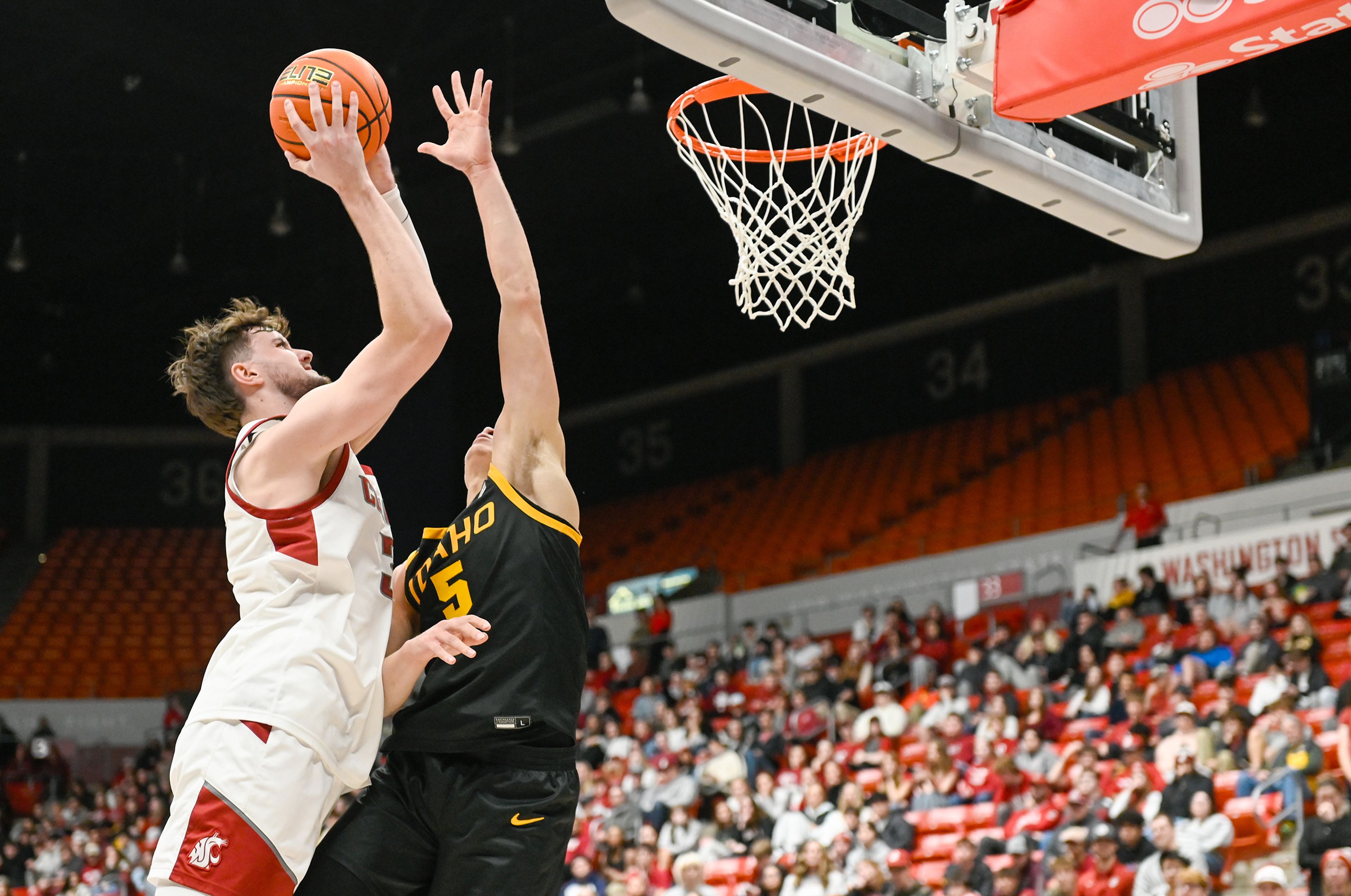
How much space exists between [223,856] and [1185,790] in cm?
771

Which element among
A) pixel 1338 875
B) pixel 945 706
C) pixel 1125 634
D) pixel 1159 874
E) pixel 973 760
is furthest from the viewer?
pixel 945 706

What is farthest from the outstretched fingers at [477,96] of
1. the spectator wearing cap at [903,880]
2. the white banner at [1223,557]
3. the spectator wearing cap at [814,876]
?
the white banner at [1223,557]

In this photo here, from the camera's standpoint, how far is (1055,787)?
1062cm

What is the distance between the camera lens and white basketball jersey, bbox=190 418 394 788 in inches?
112

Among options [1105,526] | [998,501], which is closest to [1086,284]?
[998,501]

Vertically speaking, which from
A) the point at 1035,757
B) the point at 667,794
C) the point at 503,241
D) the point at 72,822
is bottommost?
the point at 72,822

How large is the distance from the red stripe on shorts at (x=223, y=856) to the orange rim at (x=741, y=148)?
303cm

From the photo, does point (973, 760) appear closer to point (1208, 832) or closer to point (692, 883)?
point (692, 883)

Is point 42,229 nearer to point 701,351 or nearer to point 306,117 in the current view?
point 701,351

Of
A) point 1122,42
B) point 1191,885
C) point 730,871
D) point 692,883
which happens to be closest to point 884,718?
point 730,871

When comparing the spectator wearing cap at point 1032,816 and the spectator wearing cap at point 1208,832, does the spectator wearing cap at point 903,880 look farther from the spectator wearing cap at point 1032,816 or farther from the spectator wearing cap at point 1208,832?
the spectator wearing cap at point 1208,832

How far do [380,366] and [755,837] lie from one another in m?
9.28

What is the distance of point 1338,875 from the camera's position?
25.4ft

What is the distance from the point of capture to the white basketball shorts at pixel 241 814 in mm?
2766
